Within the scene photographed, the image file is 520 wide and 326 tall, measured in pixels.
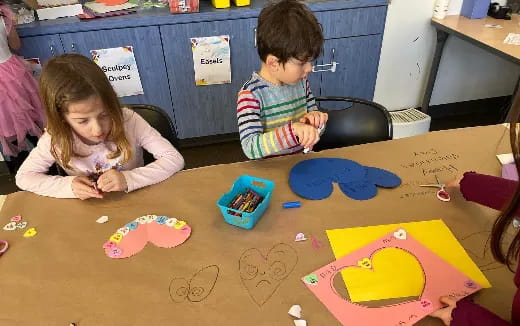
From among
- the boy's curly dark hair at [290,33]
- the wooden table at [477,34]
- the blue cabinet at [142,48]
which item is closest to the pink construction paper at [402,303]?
the boy's curly dark hair at [290,33]

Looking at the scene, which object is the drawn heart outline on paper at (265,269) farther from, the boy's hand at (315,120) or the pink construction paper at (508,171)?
the pink construction paper at (508,171)

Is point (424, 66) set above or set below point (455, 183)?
below

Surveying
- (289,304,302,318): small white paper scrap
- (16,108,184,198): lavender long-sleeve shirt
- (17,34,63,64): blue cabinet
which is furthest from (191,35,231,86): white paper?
(289,304,302,318): small white paper scrap

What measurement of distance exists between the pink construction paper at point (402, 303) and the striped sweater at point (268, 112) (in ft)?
1.21

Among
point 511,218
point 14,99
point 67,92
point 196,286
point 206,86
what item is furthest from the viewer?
point 206,86

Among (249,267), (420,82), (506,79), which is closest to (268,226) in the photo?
(249,267)

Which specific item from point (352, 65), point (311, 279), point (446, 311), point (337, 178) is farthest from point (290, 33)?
point (352, 65)

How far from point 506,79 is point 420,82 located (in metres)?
0.74

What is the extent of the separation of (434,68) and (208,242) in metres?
2.29

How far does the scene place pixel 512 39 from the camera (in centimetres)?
217

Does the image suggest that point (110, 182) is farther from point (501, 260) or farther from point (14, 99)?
point (14, 99)

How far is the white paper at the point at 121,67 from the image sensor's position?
224cm

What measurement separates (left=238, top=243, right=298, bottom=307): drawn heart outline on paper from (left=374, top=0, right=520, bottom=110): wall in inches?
84.3

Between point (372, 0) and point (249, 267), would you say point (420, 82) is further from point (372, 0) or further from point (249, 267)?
point (249, 267)
